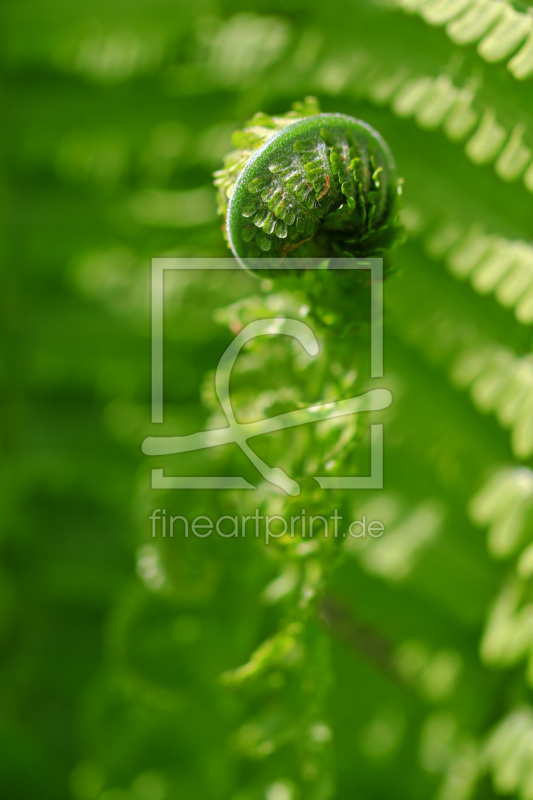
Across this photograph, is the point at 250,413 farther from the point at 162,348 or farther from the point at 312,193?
the point at 162,348

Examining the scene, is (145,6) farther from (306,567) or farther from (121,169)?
(306,567)

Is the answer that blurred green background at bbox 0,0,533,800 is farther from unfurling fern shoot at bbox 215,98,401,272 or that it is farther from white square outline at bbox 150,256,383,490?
unfurling fern shoot at bbox 215,98,401,272

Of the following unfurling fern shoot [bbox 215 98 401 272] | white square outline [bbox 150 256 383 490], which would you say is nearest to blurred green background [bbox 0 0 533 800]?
white square outline [bbox 150 256 383 490]

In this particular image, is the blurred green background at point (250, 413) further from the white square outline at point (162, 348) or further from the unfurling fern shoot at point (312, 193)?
the unfurling fern shoot at point (312, 193)

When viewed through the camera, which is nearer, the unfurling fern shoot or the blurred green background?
the unfurling fern shoot

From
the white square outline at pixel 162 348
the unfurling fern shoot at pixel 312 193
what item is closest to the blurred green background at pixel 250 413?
the white square outline at pixel 162 348

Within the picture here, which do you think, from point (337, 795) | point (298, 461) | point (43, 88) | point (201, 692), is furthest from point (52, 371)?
point (337, 795)
